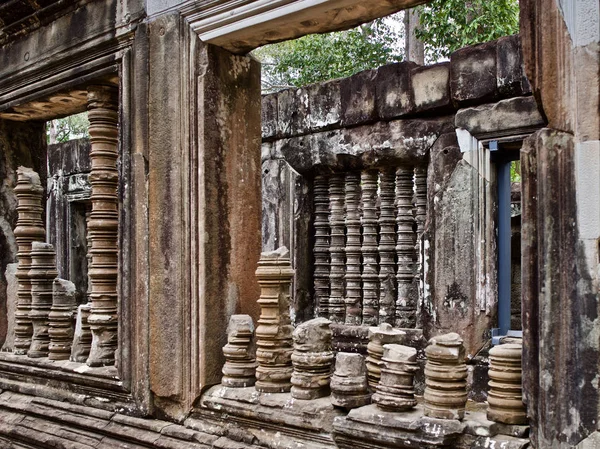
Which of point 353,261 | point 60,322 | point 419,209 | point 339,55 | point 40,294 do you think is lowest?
point 60,322

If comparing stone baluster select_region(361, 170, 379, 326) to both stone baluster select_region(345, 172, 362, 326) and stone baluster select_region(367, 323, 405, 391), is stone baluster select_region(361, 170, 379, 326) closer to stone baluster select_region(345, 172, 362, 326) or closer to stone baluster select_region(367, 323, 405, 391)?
stone baluster select_region(345, 172, 362, 326)

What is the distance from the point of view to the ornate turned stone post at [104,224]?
3.96m

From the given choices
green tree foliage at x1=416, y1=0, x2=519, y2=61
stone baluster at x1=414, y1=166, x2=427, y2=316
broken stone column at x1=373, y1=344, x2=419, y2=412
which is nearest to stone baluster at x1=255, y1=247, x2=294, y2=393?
broken stone column at x1=373, y1=344, x2=419, y2=412

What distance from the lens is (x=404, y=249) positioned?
6.05 metres

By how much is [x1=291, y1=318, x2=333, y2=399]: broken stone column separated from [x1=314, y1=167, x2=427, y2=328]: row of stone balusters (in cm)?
300

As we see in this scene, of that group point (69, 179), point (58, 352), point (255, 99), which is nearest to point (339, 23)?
point (255, 99)

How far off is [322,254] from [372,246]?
564mm

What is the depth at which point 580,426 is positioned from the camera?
2129mm

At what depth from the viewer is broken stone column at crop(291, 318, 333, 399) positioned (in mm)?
3031

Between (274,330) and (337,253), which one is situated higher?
(337,253)

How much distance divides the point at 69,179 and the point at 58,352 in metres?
5.38

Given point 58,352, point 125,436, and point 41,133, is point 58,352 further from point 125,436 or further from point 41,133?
point 41,133

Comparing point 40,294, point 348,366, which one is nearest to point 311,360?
point 348,366

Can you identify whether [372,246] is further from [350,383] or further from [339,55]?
[339,55]
